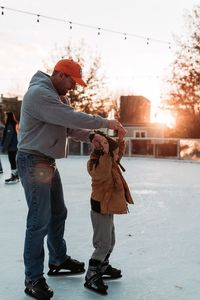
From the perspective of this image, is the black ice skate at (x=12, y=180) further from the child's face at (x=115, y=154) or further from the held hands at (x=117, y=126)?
the held hands at (x=117, y=126)

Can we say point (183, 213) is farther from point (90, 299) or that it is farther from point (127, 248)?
point (90, 299)

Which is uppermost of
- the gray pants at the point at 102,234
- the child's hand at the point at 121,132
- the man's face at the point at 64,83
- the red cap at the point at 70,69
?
the red cap at the point at 70,69

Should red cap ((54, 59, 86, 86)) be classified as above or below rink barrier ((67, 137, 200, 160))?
above

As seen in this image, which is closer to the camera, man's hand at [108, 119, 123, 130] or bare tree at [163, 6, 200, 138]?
man's hand at [108, 119, 123, 130]

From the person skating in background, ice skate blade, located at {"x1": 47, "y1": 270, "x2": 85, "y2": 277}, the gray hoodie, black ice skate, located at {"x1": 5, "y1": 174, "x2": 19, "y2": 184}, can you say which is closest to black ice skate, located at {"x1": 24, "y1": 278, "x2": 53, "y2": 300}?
ice skate blade, located at {"x1": 47, "y1": 270, "x2": 85, "y2": 277}

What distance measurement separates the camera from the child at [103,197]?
270 centimetres

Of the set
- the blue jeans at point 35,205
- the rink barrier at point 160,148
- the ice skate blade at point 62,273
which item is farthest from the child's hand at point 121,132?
the rink barrier at point 160,148

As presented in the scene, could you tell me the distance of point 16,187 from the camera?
308 inches

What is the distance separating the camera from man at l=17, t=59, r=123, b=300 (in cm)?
253

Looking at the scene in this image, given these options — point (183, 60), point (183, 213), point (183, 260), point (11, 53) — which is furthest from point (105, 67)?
point (183, 260)

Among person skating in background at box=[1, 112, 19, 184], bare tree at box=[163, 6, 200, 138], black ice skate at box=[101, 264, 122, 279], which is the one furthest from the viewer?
bare tree at box=[163, 6, 200, 138]

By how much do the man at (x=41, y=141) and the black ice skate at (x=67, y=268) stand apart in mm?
405

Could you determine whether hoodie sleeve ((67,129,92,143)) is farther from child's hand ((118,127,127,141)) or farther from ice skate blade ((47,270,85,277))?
ice skate blade ((47,270,85,277))

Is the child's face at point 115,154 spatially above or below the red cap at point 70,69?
below
